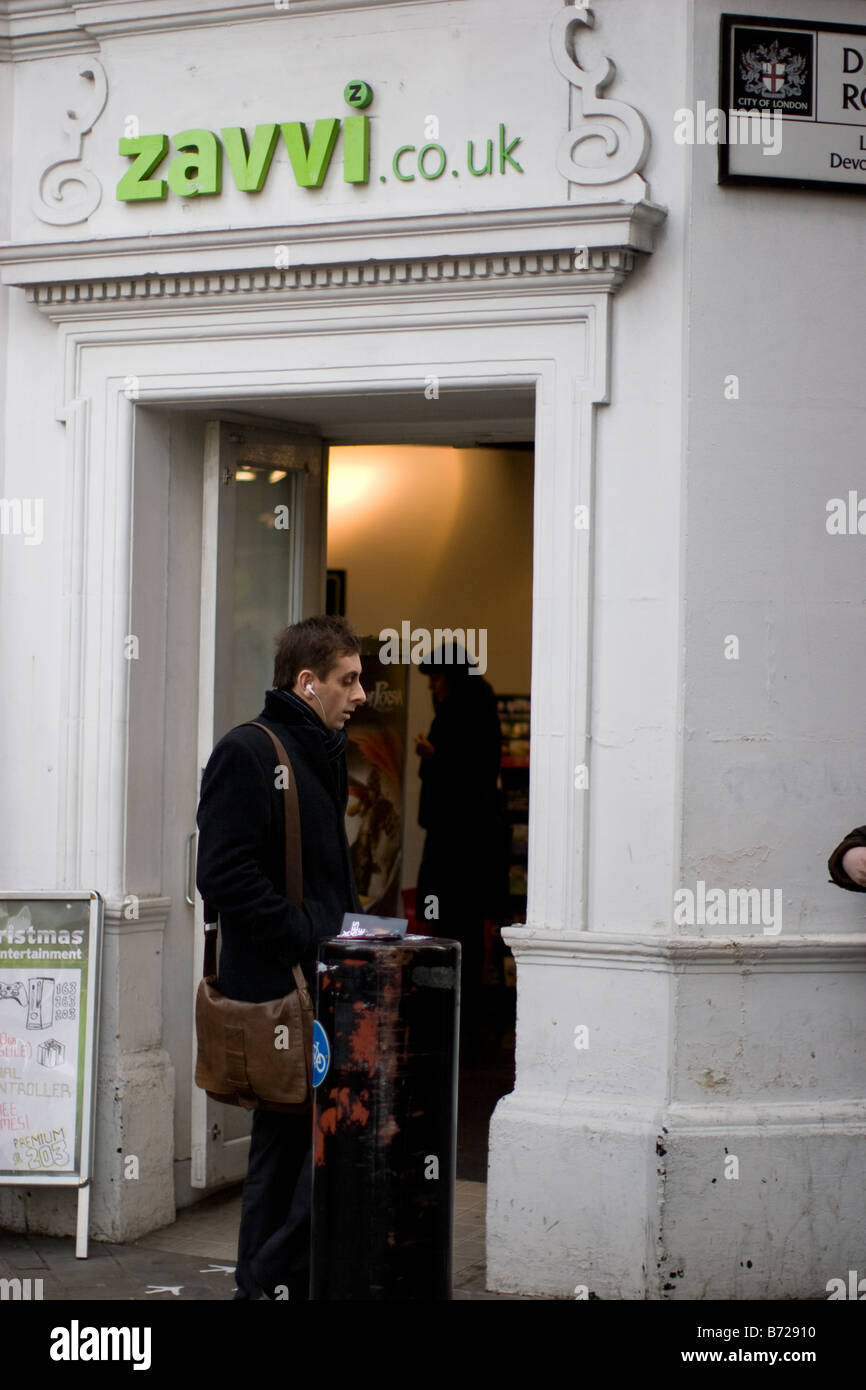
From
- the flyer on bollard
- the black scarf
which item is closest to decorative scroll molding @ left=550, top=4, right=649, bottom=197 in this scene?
the black scarf

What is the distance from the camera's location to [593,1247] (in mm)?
5750

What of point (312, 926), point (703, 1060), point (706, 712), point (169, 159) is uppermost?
point (169, 159)

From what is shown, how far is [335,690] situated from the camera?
5.44 m

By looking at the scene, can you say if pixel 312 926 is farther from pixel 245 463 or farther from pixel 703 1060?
pixel 245 463

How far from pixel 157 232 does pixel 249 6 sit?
0.90 m

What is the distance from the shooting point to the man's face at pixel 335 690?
5.43 metres

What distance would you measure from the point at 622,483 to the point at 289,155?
1738 mm

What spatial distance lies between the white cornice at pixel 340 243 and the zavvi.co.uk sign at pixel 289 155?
0.77 feet

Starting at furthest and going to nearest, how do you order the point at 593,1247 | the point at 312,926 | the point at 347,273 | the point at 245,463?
the point at 245,463 < the point at 347,273 < the point at 593,1247 < the point at 312,926

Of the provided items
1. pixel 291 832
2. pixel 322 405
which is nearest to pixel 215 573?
pixel 322 405

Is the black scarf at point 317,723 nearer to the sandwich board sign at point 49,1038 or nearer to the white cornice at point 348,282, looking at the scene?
the sandwich board sign at point 49,1038

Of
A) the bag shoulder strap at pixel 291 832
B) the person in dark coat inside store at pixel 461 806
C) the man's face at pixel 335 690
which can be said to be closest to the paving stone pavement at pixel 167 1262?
the bag shoulder strap at pixel 291 832

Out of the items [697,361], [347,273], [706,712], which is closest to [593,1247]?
[706,712]

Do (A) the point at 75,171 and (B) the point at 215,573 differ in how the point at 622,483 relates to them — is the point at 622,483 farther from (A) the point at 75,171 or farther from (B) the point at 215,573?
(A) the point at 75,171
